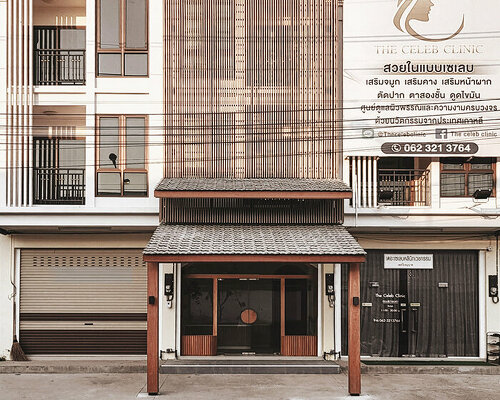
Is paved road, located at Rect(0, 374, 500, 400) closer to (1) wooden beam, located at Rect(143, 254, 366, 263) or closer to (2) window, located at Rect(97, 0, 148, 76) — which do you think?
(1) wooden beam, located at Rect(143, 254, 366, 263)

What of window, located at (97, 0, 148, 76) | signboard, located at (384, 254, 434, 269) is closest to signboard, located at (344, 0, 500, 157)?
signboard, located at (384, 254, 434, 269)

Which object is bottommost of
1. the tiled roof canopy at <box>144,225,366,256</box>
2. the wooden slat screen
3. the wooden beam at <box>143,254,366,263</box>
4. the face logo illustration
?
the wooden beam at <box>143,254,366,263</box>

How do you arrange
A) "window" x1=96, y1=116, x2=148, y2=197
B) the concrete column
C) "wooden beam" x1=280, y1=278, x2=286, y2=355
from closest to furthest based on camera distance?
"window" x1=96, y1=116, x2=148, y2=197, the concrete column, "wooden beam" x1=280, y1=278, x2=286, y2=355

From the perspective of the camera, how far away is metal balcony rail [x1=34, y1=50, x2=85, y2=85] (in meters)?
14.4

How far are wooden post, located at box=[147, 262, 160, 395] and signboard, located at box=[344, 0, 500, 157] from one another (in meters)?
5.33

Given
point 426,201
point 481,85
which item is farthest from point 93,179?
point 481,85

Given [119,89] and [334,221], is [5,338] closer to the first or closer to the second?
[119,89]

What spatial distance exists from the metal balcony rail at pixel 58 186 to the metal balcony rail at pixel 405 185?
6.99m

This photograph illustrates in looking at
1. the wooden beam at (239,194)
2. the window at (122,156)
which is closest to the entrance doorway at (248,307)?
the window at (122,156)

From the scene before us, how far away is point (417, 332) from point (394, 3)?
775cm

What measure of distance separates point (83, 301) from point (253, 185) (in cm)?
515

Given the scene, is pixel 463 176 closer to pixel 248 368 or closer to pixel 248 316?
pixel 248 316

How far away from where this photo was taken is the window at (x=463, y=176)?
47.8 feet

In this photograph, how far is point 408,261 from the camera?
49.3 feet
